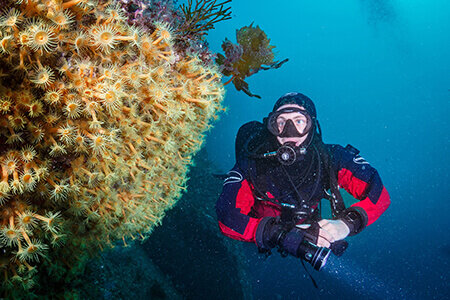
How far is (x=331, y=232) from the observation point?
3.47 metres

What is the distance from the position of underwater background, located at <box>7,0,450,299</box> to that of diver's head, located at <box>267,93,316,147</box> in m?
0.96

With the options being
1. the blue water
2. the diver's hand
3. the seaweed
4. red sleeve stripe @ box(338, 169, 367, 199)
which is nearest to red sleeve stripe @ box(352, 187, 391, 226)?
red sleeve stripe @ box(338, 169, 367, 199)

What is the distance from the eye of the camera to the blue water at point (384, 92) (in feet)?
122

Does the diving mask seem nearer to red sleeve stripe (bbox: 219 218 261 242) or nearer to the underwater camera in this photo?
red sleeve stripe (bbox: 219 218 261 242)

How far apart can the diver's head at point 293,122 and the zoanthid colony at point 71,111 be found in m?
2.03

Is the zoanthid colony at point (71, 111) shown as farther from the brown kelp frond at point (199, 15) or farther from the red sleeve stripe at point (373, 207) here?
the red sleeve stripe at point (373, 207)

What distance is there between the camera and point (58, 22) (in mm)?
1456

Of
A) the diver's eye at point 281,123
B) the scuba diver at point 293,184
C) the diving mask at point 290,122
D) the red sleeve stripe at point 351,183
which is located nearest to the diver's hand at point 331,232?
the scuba diver at point 293,184

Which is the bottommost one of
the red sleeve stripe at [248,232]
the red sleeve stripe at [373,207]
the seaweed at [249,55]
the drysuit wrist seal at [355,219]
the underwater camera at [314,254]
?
the red sleeve stripe at [248,232]

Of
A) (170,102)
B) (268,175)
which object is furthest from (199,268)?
(170,102)

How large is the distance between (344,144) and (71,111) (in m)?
102

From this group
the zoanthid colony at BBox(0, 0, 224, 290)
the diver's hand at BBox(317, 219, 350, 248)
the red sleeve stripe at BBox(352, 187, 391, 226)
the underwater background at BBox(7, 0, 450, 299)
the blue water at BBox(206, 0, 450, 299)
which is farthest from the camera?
the blue water at BBox(206, 0, 450, 299)

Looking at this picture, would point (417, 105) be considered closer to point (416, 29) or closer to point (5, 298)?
point (416, 29)

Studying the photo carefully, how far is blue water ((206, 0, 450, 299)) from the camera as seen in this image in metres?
37.3
